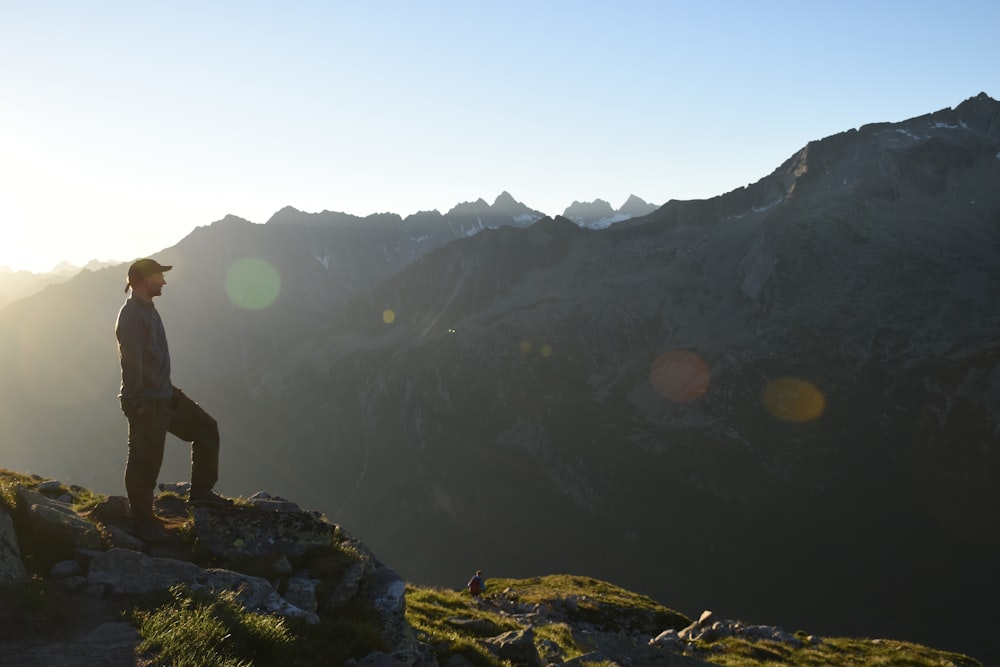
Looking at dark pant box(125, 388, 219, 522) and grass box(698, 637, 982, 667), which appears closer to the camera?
dark pant box(125, 388, 219, 522)

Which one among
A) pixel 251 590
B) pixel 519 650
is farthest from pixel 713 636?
pixel 251 590

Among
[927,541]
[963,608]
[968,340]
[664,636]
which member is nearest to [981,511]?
[927,541]

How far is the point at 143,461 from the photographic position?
1213cm

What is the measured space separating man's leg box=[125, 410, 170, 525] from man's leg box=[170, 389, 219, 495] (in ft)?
3.51

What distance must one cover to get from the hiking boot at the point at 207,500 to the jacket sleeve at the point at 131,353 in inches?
98.0

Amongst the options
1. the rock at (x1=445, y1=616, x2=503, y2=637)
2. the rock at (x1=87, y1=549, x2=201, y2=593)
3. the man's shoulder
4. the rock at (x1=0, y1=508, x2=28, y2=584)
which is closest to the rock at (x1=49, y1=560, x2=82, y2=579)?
the rock at (x1=87, y1=549, x2=201, y2=593)

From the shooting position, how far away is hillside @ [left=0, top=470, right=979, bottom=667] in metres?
7.66

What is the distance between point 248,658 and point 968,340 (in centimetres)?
24332

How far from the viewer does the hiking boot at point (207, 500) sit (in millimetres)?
12961

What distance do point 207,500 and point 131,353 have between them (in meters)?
3.52

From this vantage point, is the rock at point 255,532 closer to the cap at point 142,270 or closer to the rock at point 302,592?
the rock at point 302,592

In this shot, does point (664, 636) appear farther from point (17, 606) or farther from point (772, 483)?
point (772, 483)

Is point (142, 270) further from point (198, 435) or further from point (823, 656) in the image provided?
point (823, 656)

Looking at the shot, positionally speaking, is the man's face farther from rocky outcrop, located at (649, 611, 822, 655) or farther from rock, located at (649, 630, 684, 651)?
rocky outcrop, located at (649, 611, 822, 655)
